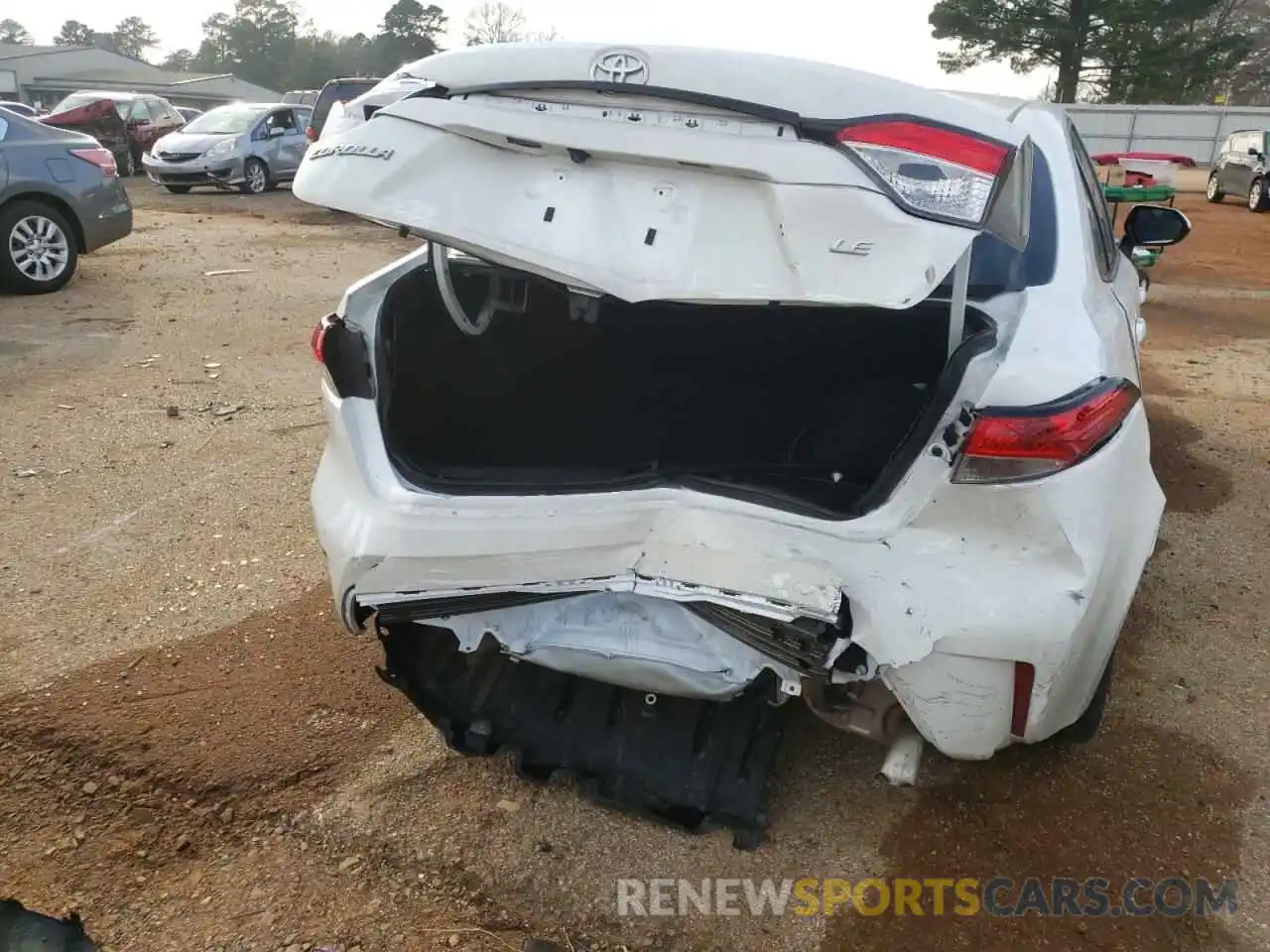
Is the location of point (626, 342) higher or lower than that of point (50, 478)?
higher

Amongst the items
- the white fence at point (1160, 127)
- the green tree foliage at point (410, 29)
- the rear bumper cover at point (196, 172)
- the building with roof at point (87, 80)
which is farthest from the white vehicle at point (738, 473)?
the green tree foliage at point (410, 29)

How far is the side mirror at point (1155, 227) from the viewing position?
377 centimetres

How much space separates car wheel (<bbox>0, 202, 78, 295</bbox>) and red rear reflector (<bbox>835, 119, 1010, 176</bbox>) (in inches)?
323

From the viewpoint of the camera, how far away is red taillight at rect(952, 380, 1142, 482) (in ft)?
5.87

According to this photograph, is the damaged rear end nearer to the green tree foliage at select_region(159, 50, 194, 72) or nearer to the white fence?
the white fence

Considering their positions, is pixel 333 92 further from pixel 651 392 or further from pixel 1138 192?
pixel 651 392

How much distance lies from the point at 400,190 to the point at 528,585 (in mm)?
820

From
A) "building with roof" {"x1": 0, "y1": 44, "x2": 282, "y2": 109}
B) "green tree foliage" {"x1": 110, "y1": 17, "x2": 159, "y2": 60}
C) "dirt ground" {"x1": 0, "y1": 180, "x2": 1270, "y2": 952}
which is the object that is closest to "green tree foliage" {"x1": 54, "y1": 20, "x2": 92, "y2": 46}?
"green tree foliage" {"x1": 110, "y1": 17, "x2": 159, "y2": 60}

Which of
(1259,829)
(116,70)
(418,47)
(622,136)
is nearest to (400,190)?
(622,136)

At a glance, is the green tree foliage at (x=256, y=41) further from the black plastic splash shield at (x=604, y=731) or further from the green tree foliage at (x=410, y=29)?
the black plastic splash shield at (x=604, y=731)

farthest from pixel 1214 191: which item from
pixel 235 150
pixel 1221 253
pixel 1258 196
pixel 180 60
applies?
pixel 180 60

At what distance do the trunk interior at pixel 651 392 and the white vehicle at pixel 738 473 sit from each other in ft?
0.11

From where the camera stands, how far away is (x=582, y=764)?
2355 mm

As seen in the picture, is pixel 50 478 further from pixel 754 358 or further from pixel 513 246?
pixel 513 246
